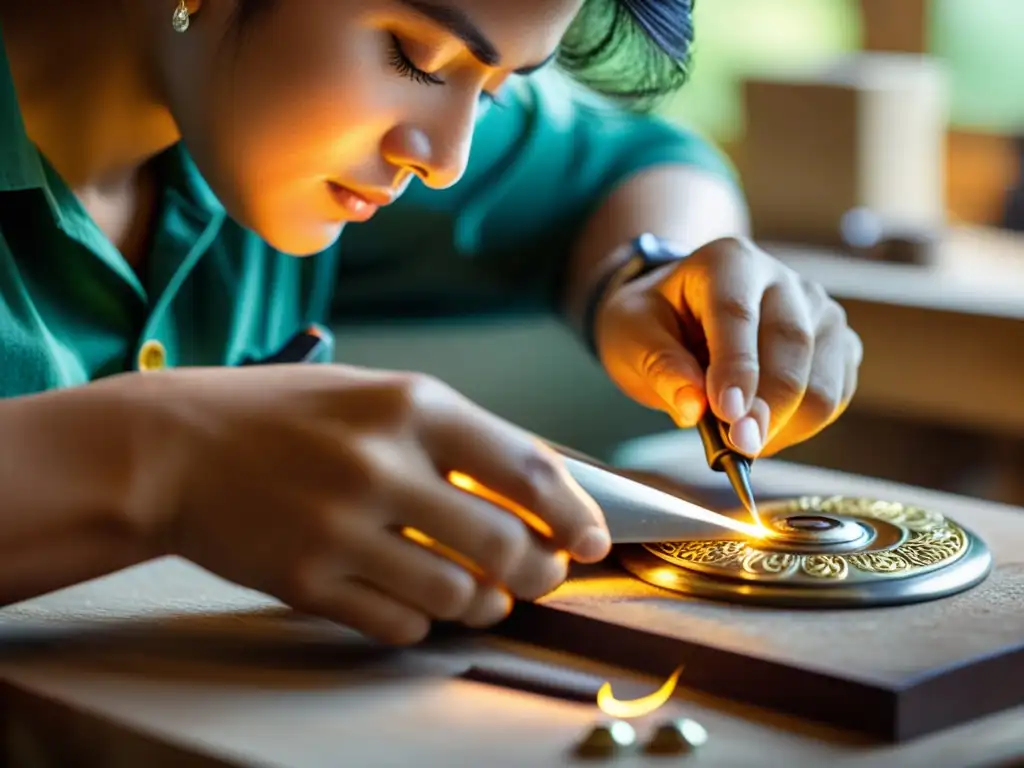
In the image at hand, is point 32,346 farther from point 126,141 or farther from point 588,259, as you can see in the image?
point 588,259

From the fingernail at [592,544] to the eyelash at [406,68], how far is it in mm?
301

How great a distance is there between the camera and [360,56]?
0.92 meters

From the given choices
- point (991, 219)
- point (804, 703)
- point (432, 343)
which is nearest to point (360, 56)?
point (804, 703)

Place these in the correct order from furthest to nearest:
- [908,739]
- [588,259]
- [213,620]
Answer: [588,259] < [213,620] < [908,739]

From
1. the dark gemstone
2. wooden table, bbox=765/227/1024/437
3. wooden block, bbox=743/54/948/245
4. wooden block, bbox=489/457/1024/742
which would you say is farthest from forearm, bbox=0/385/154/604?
wooden block, bbox=743/54/948/245

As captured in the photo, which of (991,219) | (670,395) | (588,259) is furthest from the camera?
(991,219)

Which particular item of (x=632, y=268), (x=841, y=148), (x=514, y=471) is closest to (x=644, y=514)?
(x=514, y=471)

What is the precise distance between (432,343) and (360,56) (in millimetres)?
888

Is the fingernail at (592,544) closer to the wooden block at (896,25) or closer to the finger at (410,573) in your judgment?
the finger at (410,573)

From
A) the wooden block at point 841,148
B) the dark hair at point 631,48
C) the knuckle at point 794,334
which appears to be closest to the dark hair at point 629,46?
the dark hair at point 631,48

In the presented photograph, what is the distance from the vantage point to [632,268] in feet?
3.90

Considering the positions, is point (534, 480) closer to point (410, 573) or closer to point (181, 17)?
point (410, 573)

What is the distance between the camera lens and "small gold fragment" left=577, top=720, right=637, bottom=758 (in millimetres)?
673

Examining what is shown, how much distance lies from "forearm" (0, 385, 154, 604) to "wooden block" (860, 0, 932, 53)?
5.25ft
